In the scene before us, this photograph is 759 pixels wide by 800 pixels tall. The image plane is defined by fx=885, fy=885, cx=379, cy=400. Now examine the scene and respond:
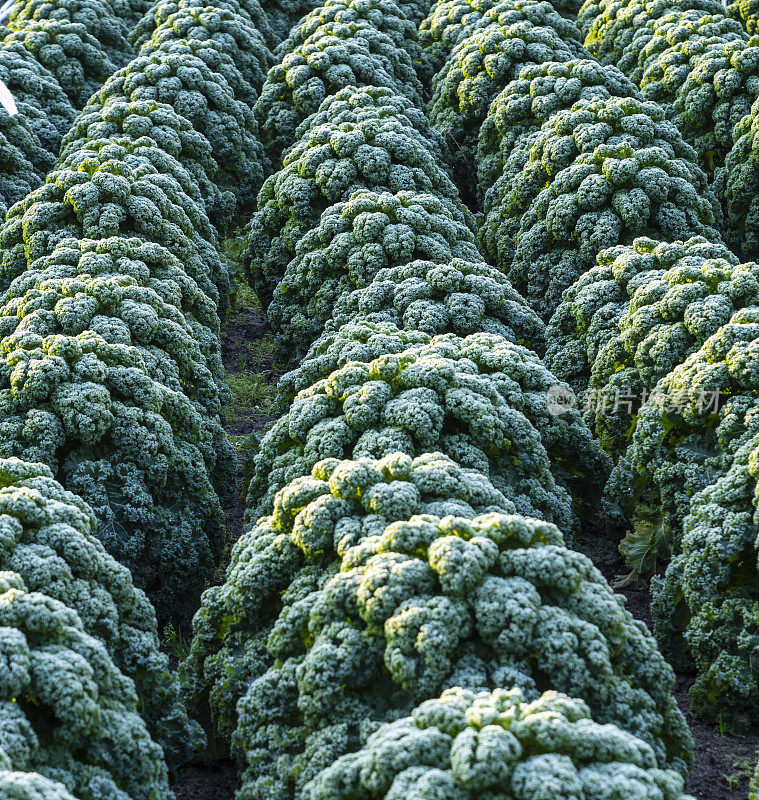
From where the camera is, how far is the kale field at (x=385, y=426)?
532 cm

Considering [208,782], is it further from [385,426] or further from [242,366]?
[242,366]

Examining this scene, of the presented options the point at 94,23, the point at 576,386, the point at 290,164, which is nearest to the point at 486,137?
the point at 290,164

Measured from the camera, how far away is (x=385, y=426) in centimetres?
741

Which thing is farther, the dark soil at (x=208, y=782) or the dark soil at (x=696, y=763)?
the dark soil at (x=208, y=782)

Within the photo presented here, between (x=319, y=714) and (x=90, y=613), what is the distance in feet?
5.64
